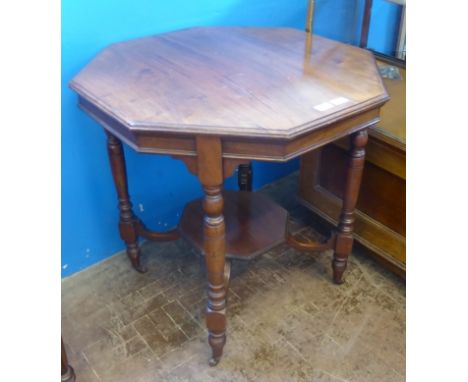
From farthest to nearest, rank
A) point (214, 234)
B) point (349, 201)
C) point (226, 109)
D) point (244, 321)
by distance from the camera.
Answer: point (244, 321)
point (349, 201)
point (214, 234)
point (226, 109)

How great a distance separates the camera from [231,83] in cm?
112

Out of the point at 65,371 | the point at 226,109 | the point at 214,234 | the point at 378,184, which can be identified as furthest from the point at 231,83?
the point at 65,371

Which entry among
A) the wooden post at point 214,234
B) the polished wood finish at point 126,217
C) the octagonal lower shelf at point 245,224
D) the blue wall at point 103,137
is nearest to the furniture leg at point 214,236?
the wooden post at point 214,234

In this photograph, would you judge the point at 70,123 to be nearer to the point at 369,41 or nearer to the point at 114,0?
the point at 114,0

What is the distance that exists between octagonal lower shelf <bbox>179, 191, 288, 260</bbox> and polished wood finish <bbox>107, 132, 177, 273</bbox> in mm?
90

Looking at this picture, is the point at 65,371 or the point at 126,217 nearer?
the point at 65,371

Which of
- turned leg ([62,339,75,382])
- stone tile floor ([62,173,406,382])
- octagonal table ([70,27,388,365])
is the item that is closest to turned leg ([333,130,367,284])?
octagonal table ([70,27,388,365])

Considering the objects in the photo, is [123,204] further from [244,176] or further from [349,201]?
[349,201]

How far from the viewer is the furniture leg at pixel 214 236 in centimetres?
98

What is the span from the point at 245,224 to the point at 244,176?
328 mm

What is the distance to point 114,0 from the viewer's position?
132cm

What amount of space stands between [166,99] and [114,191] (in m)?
0.65

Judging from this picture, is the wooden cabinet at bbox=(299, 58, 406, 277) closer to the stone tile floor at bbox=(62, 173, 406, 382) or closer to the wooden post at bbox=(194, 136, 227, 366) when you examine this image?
the stone tile floor at bbox=(62, 173, 406, 382)
